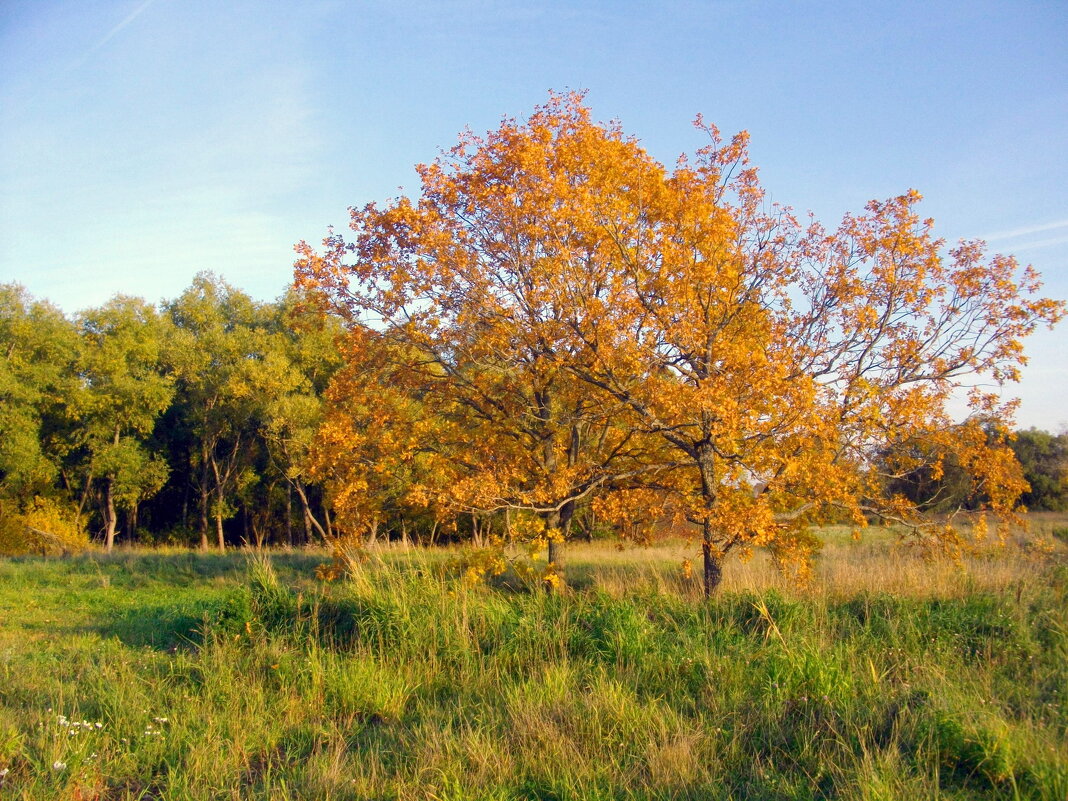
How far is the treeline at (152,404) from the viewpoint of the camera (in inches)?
1141

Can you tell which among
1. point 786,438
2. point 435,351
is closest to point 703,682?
point 786,438

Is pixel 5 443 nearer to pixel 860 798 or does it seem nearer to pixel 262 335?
pixel 262 335

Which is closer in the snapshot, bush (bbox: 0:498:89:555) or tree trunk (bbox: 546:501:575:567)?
tree trunk (bbox: 546:501:575:567)

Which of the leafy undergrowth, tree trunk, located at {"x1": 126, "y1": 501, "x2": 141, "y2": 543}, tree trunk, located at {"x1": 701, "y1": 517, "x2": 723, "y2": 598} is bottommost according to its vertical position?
tree trunk, located at {"x1": 126, "y1": 501, "x2": 141, "y2": 543}

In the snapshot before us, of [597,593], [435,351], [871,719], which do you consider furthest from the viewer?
[435,351]

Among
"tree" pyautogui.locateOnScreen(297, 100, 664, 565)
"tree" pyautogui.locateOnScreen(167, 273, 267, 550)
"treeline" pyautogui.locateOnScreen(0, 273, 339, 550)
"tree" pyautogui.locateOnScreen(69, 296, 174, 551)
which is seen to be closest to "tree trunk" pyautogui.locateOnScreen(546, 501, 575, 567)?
"tree" pyautogui.locateOnScreen(297, 100, 664, 565)

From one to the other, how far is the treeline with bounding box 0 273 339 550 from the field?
1887cm

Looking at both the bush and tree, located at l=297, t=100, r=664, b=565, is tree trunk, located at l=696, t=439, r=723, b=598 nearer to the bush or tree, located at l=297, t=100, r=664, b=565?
tree, located at l=297, t=100, r=664, b=565

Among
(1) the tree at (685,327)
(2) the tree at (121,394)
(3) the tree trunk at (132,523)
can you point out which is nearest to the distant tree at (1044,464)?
(1) the tree at (685,327)

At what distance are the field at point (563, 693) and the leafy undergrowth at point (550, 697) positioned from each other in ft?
0.07

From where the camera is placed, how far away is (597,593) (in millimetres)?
8125

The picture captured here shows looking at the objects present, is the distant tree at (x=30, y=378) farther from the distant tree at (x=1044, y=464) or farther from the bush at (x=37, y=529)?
the distant tree at (x=1044, y=464)

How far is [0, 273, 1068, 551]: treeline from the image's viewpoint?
29.0m

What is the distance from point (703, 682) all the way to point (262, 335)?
28133 mm
